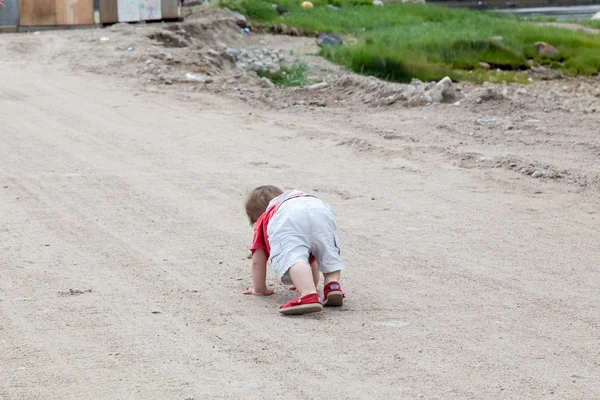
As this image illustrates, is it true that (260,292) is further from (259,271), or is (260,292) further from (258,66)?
(258,66)

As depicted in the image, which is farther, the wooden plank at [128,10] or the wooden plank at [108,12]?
the wooden plank at [128,10]

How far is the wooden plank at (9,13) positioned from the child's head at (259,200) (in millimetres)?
17919

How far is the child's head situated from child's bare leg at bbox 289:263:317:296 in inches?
24.2

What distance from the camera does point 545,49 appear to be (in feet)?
76.7

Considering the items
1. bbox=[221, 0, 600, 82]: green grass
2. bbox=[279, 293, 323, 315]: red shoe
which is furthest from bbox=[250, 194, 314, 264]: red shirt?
bbox=[221, 0, 600, 82]: green grass

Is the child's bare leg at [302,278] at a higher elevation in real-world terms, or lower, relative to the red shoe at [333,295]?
higher

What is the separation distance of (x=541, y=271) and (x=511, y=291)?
2.01 ft

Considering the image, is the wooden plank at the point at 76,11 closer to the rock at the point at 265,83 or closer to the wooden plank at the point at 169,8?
the wooden plank at the point at 169,8

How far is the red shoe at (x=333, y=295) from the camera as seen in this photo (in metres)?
5.25

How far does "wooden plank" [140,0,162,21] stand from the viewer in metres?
23.5

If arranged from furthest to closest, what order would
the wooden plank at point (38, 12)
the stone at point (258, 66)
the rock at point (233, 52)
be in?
the wooden plank at point (38, 12)
the rock at point (233, 52)
the stone at point (258, 66)

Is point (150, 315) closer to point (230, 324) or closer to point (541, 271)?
point (230, 324)

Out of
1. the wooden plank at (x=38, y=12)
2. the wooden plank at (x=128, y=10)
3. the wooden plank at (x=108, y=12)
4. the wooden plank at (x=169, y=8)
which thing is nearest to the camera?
the wooden plank at (x=38, y=12)

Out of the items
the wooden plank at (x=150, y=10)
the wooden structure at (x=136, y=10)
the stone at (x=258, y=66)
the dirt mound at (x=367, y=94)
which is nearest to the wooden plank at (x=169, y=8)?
the wooden structure at (x=136, y=10)
